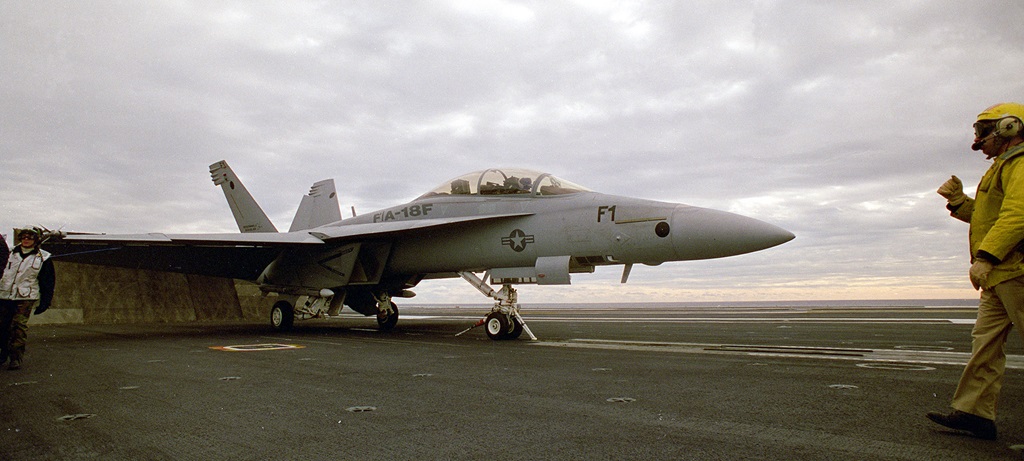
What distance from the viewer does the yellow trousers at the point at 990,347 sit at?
10.3 feet

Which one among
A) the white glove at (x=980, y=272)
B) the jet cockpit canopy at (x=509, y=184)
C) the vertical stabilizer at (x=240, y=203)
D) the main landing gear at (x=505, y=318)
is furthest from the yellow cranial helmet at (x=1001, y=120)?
the vertical stabilizer at (x=240, y=203)

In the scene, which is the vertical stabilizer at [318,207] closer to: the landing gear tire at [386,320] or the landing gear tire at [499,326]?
the landing gear tire at [386,320]

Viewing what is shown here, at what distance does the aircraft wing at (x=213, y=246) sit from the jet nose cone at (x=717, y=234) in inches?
118

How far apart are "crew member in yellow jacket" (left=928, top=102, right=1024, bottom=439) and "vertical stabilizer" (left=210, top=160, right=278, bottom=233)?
1834cm

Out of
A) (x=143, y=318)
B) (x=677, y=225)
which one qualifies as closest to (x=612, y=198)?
(x=677, y=225)

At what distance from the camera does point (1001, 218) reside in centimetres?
314

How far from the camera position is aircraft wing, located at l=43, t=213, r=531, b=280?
38.7 ft

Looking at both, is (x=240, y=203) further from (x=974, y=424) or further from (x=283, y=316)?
(x=974, y=424)

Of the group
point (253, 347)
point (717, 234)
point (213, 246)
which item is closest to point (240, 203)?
point (213, 246)

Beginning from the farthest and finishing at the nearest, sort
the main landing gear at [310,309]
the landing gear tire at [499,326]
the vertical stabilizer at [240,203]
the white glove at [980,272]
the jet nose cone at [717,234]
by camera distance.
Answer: the vertical stabilizer at [240,203]
the main landing gear at [310,309]
the landing gear tire at [499,326]
the jet nose cone at [717,234]
the white glove at [980,272]

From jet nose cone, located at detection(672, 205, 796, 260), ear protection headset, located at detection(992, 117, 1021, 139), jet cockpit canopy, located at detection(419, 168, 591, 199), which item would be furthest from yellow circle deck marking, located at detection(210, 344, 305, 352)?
ear protection headset, located at detection(992, 117, 1021, 139)

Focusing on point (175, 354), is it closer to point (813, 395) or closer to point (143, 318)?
point (813, 395)

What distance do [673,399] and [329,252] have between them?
10.4 metres

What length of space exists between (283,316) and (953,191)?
13.5 metres
